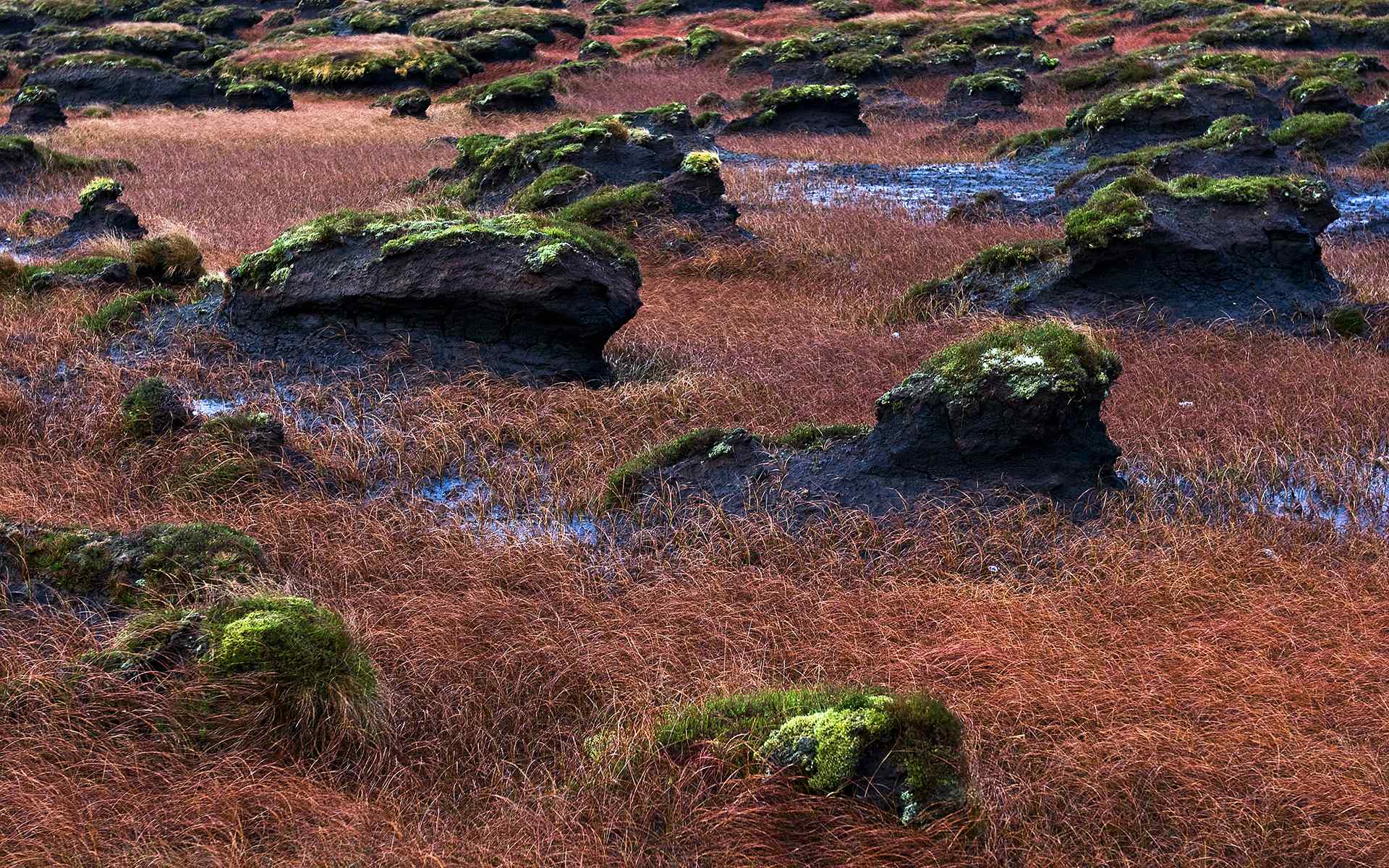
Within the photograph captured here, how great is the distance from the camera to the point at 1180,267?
495 inches

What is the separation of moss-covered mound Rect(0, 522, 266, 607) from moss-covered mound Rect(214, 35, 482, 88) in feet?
123

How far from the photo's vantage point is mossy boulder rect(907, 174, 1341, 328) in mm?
12336

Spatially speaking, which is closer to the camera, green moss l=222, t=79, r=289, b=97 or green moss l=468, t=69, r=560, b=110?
green moss l=468, t=69, r=560, b=110

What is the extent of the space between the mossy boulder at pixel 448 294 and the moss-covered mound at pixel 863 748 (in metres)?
5.84

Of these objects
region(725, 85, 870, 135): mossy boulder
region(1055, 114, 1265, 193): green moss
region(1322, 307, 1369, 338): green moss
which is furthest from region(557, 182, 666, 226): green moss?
region(725, 85, 870, 135): mossy boulder

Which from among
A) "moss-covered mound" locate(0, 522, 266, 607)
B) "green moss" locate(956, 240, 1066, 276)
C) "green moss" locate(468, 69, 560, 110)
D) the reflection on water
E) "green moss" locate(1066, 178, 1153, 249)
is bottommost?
"green moss" locate(468, 69, 560, 110)

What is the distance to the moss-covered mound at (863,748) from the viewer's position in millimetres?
4184

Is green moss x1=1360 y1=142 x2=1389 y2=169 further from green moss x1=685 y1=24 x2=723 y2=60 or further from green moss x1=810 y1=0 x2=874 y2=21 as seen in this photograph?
green moss x1=810 y1=0 x2=874 y2=21

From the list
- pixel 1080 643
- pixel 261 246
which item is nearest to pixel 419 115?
pixel 261 246

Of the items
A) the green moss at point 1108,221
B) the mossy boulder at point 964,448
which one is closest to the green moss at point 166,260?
the mossy boulder at point 964,448

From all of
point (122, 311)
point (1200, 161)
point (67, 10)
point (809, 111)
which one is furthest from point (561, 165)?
point (67, 10)

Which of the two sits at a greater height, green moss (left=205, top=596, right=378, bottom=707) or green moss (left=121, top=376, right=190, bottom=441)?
green moss (left=205, top=596, right=378, bottom=707)

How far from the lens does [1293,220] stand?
12.9 meters

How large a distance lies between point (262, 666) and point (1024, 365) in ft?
15.5
